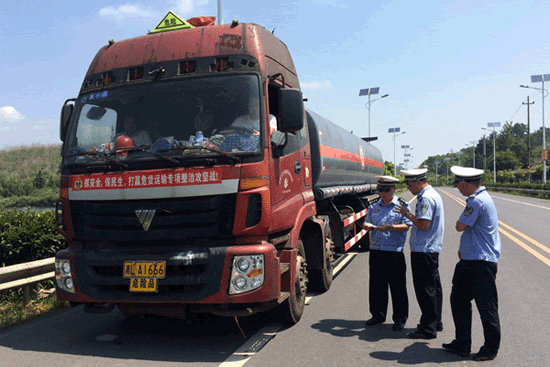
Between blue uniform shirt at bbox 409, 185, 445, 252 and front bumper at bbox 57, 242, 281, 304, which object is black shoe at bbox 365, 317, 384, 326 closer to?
blue uniform shirt at bbox 409, 185, 445, 252

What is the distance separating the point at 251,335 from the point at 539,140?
7621 inches

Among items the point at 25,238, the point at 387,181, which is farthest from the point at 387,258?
the point at 25,238

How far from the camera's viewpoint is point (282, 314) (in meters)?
4.90

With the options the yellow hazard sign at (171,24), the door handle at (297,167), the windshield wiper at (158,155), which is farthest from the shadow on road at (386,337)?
the yellow hazard sign at (171,24)

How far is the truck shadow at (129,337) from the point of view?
427cm

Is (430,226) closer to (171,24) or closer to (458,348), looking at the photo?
(458,348)

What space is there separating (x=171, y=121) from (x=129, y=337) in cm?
219

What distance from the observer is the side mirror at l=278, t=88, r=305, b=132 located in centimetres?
449

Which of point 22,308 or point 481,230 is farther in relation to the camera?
point 22,308

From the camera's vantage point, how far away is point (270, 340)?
458cm

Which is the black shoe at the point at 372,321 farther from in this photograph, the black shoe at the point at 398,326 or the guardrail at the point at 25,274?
the guardrail at the point at 25,274

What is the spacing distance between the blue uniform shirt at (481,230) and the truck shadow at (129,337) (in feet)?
7.39

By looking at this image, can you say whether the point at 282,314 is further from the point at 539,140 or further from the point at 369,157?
the point at 539,140

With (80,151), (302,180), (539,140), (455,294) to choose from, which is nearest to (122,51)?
(80,151)
